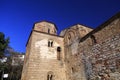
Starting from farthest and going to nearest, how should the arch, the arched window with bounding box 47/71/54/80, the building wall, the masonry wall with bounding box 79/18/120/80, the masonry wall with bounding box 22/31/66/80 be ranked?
the arch < the arched window with bounding box 47/71/54/80 < the masonry wall with bounding box 22/31/66/80 < the building wall < the masonry wall with bounding box 79/18/120/80

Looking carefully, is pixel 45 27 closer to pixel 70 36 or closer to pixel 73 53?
pixel 70 36

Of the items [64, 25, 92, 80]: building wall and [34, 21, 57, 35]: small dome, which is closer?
[64, 25, 92, 80]: building wall

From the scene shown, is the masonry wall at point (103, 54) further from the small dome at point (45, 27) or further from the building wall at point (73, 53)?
the small dome at point (45, 27)

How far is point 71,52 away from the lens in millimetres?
11867

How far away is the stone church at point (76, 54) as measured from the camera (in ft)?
24.4

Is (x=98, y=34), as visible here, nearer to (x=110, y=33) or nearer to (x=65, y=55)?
(x=110, y=33)

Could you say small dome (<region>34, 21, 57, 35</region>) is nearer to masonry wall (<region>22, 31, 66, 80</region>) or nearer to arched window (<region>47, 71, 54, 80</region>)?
masonry wall (<region>22, 31, 66, 80</region>)

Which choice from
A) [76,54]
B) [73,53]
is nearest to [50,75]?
[73,53]

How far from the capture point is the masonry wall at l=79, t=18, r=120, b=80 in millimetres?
7015

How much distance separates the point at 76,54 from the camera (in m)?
11.0

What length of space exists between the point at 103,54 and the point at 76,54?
3.46 meters

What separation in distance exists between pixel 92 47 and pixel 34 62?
5.89 meters

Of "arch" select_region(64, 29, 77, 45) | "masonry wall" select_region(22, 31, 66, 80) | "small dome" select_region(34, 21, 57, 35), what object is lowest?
"masonry wall" select_region(22, 31, 66, 80)

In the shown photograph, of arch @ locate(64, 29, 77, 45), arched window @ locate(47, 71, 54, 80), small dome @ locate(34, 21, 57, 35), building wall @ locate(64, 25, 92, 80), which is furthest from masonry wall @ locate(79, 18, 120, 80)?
small dome @ locate(34, 21, 57, 35)
